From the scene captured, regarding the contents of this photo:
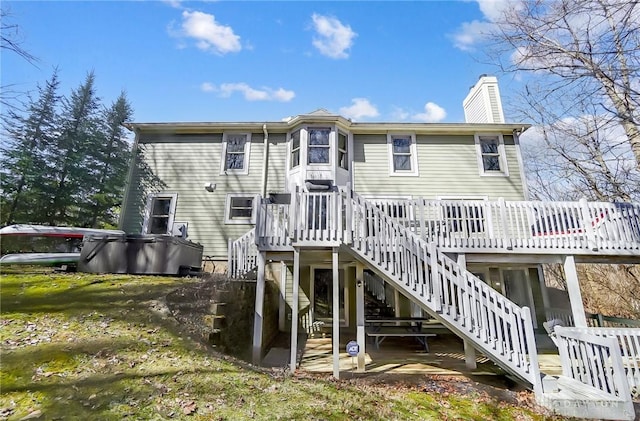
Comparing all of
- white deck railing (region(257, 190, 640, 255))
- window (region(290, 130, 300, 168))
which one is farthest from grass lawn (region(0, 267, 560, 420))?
window (region(290, 130, 300, 168))

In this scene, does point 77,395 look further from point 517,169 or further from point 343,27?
point 517,169

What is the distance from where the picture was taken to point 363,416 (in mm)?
3486

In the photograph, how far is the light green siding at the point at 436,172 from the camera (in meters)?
10.6

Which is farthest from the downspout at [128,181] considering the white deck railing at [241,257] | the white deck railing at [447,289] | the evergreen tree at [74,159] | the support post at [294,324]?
the white deck railing at [447,289]

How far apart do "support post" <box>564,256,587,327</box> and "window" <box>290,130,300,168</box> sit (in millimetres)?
8590

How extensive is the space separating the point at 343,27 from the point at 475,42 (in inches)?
156

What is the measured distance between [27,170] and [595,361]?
22008mm

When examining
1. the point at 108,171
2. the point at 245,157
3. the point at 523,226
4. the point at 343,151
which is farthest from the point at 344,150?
the point at 108,171

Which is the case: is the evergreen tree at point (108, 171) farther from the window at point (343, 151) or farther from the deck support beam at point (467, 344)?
the deck support beam at point (467, 344)

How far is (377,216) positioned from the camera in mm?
6191

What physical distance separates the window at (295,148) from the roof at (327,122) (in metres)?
0.35

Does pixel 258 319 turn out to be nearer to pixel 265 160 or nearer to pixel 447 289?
pixel 447 289

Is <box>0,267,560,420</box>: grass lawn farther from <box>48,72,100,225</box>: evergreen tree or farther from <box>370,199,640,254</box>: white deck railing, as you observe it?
<box>48,72,100,225</box>: evergreen tree

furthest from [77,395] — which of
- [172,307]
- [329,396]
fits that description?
[329,396]
